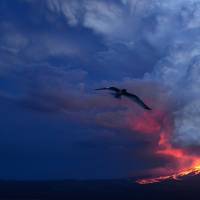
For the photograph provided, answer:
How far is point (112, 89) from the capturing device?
2621 inches

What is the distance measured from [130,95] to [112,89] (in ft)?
11.1

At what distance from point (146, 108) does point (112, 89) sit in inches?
216

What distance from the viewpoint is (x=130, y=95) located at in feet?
225

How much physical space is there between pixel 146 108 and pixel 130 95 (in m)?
3.23

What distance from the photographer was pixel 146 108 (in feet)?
220
